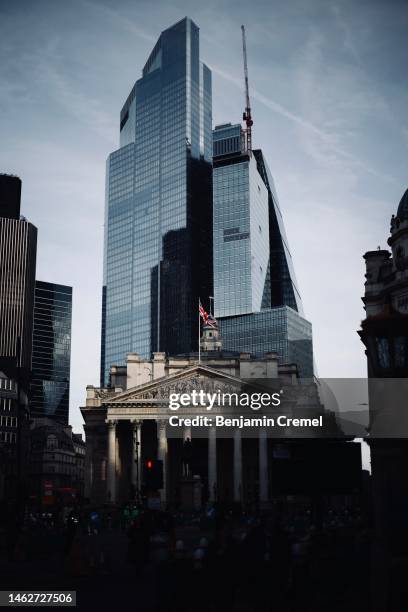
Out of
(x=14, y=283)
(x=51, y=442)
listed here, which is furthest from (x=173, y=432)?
(x=14, y=283)

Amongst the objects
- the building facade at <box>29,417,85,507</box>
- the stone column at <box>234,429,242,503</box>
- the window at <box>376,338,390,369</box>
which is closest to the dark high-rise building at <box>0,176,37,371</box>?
the building facade at <box>29,417,85,507</box>

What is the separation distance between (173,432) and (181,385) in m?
6.42

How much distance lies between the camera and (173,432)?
99.9 meters

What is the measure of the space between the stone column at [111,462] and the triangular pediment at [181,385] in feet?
11.7

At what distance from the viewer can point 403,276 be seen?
65312mm

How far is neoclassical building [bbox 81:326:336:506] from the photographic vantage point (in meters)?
97.8

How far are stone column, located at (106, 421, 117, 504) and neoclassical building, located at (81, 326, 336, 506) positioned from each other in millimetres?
128

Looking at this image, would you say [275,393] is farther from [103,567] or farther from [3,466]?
[103,567]

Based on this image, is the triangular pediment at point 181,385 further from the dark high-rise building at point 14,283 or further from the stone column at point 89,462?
the dark high-rise building at point 14,283

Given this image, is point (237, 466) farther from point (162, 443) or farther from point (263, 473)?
point (162, 443)

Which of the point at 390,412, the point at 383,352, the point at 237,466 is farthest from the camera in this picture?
the point at 237,466

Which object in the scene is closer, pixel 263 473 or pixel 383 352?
pixel 383 352

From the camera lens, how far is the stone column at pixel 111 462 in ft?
322

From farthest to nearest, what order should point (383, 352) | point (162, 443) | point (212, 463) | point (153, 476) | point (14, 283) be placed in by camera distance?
1. point (14, 283)
2. point (162, 443)
3. point (212, 463)
4. point (153, 476)
5. point (383, 352)
